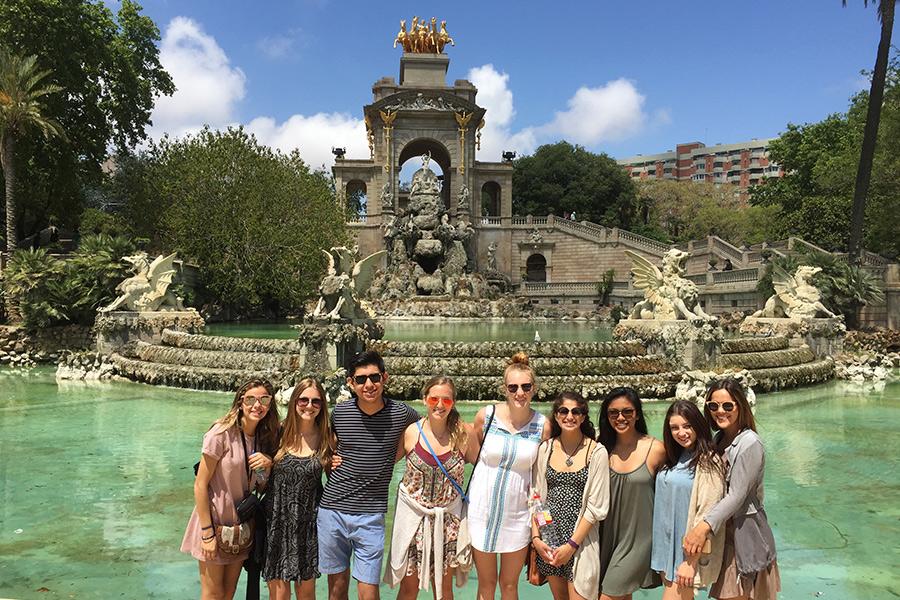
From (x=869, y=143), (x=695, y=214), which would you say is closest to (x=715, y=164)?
(x=695, y=214)

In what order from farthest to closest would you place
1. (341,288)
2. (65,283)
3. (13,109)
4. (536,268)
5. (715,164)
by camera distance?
1. (715,164)
2. (536,268)
3. (13,109)
4. (65,283)
5. (341,288)

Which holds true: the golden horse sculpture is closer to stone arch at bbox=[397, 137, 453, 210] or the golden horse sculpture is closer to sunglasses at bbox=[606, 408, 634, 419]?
stone arch at bbox=[397, 137, 453, 210]

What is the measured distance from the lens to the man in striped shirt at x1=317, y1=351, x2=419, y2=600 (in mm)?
3576

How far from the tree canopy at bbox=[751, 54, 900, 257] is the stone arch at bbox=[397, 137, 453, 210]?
22.8 m

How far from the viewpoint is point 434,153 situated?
52.8 meters

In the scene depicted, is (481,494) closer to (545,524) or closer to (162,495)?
(545,524)

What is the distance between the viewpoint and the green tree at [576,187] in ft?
201

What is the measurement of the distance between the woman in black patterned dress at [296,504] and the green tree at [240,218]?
77.9 ft

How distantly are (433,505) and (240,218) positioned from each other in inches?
976

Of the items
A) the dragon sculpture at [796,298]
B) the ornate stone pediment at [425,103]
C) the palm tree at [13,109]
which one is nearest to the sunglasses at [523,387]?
the dragon sculpture at [796,298]

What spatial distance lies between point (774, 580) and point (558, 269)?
44.7 meters

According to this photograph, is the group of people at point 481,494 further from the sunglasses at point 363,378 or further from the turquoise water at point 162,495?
the turquoise water at point 162,495

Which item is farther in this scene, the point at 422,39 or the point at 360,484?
the point at 422,39

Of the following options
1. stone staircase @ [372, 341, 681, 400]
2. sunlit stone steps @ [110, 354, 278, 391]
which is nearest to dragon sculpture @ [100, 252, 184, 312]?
sunlit stone steps @ [110, 354, 278, 391]
